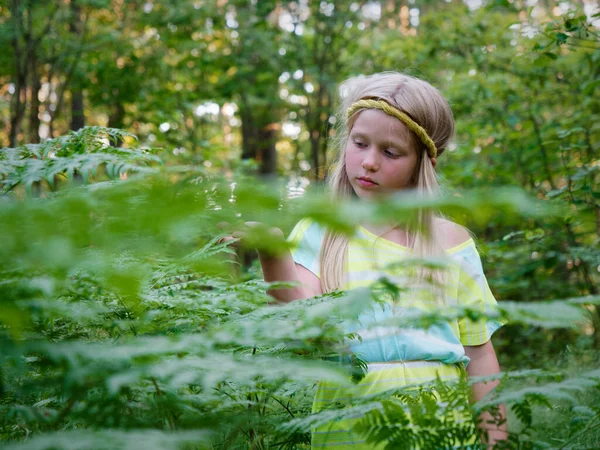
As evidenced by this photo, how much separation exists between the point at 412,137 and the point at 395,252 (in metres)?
0.48

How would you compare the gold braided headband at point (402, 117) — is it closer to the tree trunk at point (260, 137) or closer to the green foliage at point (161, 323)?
the green foliage at point (161, 323)

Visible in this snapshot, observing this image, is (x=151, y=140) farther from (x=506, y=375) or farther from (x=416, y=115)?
(x=506, y=375)

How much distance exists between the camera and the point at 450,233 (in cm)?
229

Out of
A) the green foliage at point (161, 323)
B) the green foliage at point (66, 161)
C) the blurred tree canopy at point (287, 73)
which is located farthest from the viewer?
the blurred tree canopy at point (287, 73)

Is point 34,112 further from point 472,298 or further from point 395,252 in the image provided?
point 472,298

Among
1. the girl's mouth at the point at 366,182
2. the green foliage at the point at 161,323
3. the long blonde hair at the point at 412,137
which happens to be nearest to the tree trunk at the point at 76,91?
the long blonde hair at the point at 412,137

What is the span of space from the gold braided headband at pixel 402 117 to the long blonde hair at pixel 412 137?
2 cm

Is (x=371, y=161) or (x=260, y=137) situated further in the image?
(x=260, y=137)

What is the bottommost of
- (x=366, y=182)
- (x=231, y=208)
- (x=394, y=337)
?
(x=394, y=337)

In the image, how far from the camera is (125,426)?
0.90m

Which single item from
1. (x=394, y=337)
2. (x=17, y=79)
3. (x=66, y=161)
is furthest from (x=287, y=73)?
(x=66, y=161)

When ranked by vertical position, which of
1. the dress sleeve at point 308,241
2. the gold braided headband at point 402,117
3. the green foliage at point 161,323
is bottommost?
the dress sleeve at point 308,241

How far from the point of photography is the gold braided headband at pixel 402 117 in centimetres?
224

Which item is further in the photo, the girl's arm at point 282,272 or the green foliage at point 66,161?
the girl's arm at point 282,272
